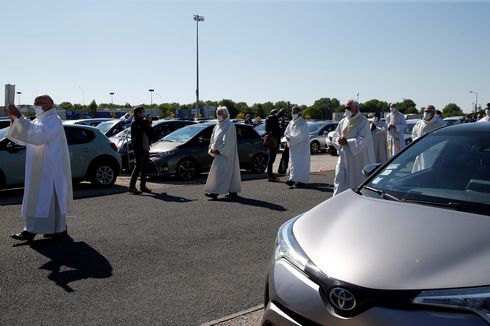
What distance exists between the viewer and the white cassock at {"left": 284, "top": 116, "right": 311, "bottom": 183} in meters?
12.7

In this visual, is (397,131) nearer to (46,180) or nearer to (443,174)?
(46,180)

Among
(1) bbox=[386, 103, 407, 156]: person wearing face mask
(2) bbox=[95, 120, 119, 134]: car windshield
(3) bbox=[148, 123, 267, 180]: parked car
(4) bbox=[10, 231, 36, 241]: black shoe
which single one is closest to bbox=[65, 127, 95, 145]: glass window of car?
(3) bbox=[148, 123, 267, 180]: parked car

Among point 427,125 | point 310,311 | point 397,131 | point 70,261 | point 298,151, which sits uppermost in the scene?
point 427,125

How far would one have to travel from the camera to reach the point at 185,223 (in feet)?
26.4

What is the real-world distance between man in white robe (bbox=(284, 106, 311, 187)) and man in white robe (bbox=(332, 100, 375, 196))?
153 inches

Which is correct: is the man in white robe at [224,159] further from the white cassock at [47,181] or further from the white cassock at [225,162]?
the white cassock at [47,181]

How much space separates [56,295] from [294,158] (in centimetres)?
866

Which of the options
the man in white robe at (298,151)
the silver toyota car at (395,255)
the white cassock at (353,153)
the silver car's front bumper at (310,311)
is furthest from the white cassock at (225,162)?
the silver car's front bumper at (310,311)

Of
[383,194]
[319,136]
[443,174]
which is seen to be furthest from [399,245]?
[319,136]

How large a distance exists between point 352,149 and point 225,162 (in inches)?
123

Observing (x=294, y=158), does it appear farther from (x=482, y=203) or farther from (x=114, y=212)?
(x=482, y=203)

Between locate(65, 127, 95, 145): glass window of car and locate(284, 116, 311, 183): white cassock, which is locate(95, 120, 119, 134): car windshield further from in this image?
Answer: locate(284, 116, 311, 183): white cassock

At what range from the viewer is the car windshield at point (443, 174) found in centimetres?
332

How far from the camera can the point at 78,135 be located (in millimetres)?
12234
